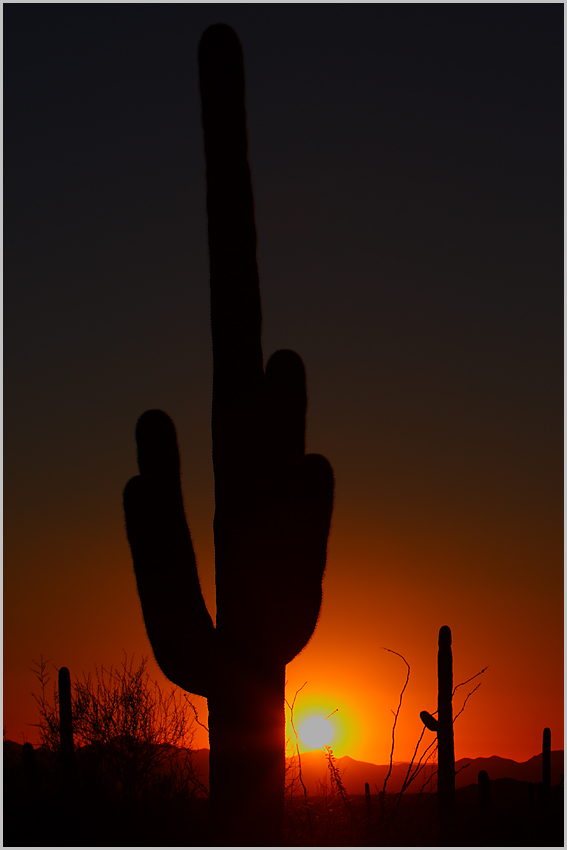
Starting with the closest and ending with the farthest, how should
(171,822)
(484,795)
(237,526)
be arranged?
(237,526) → (171,822) → (484,795)

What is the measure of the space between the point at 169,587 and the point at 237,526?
30.3 inches

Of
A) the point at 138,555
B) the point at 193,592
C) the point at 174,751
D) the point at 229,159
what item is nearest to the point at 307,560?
the point at 193,592

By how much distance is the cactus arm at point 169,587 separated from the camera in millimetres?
6203

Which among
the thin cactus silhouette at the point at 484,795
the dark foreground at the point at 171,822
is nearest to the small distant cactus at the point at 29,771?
the dark foreground at the point at 171,822

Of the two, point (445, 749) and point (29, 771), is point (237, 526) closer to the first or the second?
point (445, 749)

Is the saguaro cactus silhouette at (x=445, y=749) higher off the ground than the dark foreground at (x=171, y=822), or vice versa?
the saguaro cactus silhouette at (x=445, y=749)

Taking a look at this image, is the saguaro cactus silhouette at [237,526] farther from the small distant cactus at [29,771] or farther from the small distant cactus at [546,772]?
the small distant cactus at [546,772]

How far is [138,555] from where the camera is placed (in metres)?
6.27

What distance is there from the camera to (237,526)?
657 cm

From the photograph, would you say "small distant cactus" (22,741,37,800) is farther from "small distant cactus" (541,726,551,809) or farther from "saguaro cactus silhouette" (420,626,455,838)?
"small distant cactus" (541,726,551,809)

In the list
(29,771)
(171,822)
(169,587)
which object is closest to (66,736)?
(29,771)

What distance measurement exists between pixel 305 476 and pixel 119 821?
20.0 feet

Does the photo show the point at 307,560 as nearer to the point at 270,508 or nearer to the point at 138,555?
the point at 270,508

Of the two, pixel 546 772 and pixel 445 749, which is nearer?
pixel 445 749
